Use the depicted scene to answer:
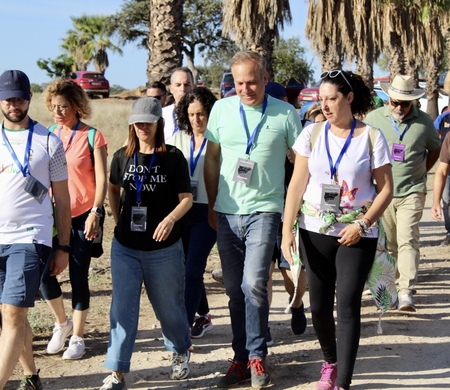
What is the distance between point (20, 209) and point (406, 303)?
4.04 meters

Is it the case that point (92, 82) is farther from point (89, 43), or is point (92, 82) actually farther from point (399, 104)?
point (399, 104)

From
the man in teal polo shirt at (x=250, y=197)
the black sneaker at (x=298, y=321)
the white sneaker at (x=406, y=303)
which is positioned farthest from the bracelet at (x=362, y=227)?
the white sneaker at (x=406, y=303)

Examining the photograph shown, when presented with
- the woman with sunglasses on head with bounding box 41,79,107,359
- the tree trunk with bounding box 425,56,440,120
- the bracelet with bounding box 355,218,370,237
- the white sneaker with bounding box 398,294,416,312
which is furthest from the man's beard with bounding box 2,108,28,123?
the tree trunk with bounding box 425,56,440,120

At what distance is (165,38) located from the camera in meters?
13.3

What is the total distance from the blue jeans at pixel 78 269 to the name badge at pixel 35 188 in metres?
1.18

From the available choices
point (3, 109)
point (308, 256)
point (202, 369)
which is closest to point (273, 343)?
point (202, 369)

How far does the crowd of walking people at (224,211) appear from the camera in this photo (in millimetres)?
4926

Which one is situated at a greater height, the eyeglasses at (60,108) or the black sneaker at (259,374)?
the eyeglasses at (60,108)

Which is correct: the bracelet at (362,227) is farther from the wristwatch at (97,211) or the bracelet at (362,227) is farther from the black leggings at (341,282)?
the wristwatch at (97,211)

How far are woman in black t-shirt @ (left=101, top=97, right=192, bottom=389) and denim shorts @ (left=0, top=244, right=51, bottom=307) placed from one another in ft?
1.98

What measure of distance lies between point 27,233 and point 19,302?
41 centimetres

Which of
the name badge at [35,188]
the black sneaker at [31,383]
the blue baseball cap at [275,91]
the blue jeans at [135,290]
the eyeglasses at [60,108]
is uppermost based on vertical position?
the blue baseball cap at [275,91]

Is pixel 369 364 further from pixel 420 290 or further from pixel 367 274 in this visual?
pixel 420 290

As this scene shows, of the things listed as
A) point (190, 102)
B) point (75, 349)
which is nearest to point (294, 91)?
point (190, 102)
